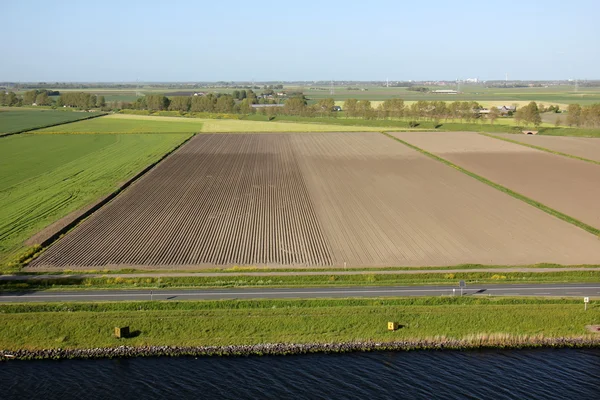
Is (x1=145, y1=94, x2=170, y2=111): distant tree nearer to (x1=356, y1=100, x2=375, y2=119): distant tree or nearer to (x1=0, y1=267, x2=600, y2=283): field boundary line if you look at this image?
(x1=356, y1=100, x2=375, y2=119): distant tree

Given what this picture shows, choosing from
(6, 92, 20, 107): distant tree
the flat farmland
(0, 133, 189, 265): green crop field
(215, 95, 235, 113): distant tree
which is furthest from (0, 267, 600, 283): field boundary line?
(6, 92, 20, 107): distant tree

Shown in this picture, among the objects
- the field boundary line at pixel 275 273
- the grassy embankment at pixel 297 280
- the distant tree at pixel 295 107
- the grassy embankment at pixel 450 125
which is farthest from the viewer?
the distant tree at pixel 295 107

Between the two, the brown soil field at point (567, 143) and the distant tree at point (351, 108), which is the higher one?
the distant tree at point (351, 108)

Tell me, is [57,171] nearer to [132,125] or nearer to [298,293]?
[298,293]

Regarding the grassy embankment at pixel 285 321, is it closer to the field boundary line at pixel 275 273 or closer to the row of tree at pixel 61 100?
the field boundary line at pixel 275 273

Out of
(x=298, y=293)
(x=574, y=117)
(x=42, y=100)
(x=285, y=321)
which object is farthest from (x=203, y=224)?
(x=42, y=100)

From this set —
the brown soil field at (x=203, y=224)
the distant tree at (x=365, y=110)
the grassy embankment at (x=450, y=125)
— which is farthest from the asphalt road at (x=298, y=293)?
the distant tree at (x=365, y=110)
